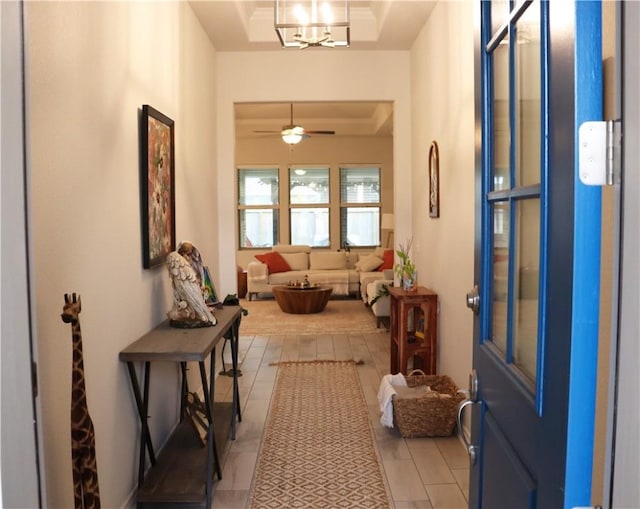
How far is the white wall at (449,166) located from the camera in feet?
11.8

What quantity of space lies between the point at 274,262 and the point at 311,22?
6.70 meters

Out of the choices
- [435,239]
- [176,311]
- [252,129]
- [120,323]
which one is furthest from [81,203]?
[252,129]

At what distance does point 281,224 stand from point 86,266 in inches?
368

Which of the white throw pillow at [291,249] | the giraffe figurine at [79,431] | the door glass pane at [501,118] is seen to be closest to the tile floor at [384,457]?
the giraffe figurine at [79,431]

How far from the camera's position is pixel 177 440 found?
11.1ft

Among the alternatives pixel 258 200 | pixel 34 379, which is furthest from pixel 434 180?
pixel 258 200

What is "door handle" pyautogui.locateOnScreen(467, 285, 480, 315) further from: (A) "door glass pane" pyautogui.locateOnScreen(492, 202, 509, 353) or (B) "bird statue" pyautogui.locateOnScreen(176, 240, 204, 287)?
(B) "bird statue" pyautogui.locateOnScreen(176, 240, 204, 287)

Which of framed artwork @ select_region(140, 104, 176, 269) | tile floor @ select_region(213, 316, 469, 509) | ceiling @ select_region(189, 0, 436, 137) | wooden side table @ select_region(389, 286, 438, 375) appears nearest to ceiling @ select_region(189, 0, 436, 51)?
ceiling @ select_region(189, 0, 436, 137)

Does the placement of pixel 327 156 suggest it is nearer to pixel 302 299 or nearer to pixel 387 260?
pixel 387 260

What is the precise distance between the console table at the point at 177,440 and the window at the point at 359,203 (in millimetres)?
8384

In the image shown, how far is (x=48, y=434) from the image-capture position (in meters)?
1.97

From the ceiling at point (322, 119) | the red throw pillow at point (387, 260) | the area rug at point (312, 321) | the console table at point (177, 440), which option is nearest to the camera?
the console table at point (177, 440)

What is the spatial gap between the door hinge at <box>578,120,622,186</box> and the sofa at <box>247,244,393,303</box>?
856 cm

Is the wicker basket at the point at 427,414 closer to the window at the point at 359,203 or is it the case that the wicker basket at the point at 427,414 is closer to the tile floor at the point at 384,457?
the tile floor at the point at 384,457
